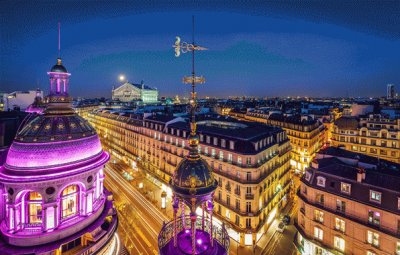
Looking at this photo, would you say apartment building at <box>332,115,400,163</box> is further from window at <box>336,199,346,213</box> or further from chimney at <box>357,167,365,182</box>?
chimney at <box>357,167,365,182</box>

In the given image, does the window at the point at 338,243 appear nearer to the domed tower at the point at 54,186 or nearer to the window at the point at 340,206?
the window at the point at 340,206

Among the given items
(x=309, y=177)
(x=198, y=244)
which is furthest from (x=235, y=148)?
(x=198, y=244)

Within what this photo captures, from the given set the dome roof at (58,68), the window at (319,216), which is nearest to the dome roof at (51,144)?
the dome roof at (58,68)

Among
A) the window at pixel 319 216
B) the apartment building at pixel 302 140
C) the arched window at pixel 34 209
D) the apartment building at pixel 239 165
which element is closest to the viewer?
the arched window at pixel 34 209

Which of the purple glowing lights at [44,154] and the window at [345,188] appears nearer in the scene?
the purple glowing lights at [44,154]

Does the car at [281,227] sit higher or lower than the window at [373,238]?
lower

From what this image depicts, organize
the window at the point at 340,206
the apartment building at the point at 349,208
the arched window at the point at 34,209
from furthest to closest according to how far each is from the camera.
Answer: the window at the point at 340,206
the apartment building at the point at 349,208
the arched window at the point at 34,209

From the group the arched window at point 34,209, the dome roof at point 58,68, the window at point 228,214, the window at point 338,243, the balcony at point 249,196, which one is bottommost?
the window at point 228,214

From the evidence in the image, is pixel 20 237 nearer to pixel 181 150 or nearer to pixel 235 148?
pixel 235 148
